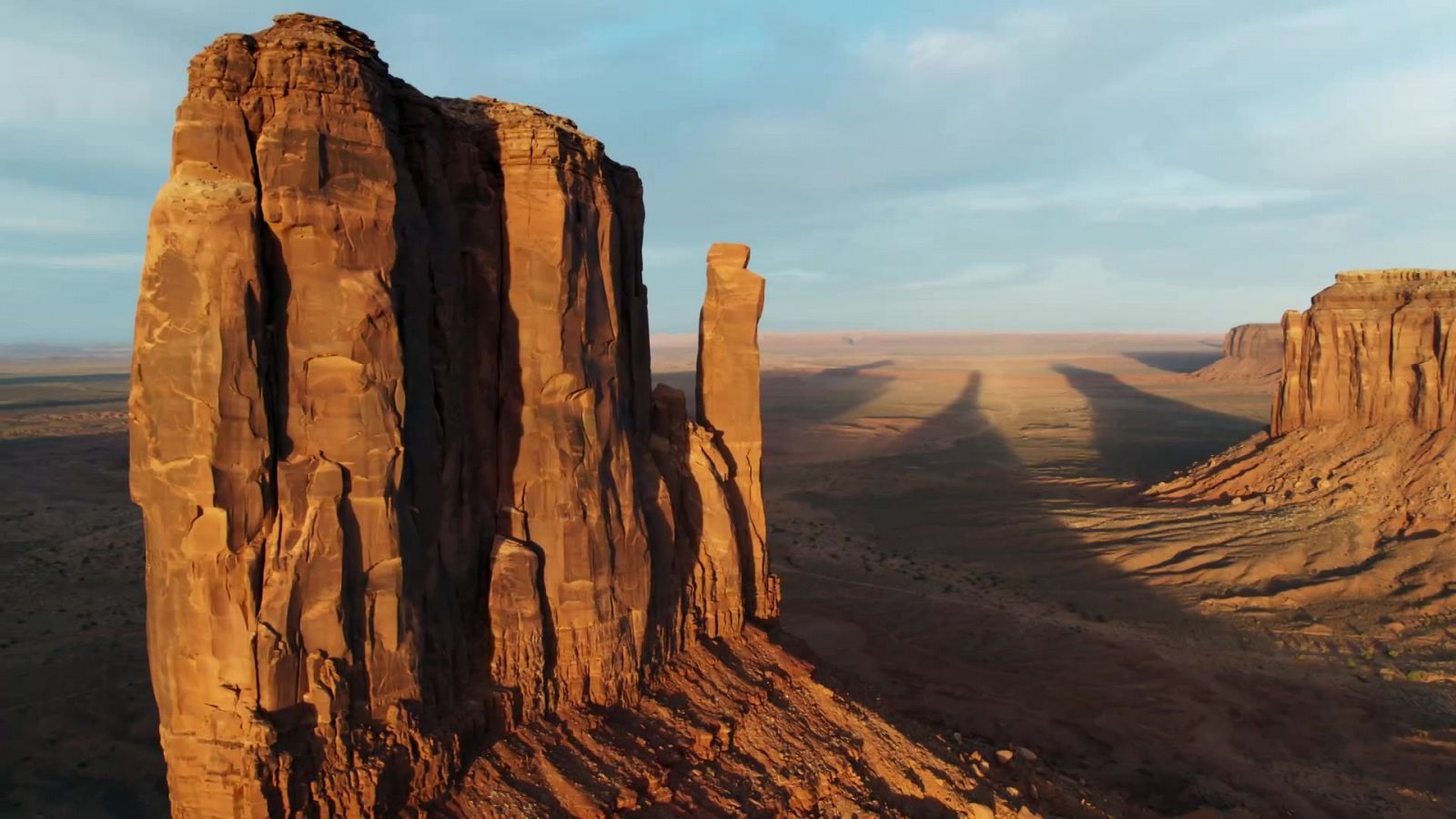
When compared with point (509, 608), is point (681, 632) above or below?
below

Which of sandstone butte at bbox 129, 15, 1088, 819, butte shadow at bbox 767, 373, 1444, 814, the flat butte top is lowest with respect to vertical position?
butte shadow at bbox 767, 373, 1444, 814

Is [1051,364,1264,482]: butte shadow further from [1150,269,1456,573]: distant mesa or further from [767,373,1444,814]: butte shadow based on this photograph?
[767,373,1444,814]: butte shadow

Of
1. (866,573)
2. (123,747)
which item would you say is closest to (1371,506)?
(866,573)

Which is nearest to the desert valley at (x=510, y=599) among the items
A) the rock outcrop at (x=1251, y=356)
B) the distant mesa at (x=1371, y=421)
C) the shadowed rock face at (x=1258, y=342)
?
the distant mesa at (x=1371, y=421)

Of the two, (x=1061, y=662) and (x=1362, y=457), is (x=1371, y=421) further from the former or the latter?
(x=1061, y=662)

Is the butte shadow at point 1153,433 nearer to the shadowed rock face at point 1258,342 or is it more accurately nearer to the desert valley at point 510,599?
the shadowed rock face at point 1258,342

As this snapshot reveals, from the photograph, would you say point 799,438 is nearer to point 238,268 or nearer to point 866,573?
point 866,573

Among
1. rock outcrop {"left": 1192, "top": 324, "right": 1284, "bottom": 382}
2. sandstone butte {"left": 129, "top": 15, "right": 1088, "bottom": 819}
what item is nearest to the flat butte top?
sandstone butte {"left": 129, "top": 15, "right": 1088, "bottom": 819}
